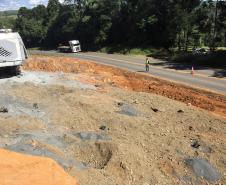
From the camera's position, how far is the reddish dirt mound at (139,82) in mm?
27828

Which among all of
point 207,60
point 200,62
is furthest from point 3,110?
point 207,60

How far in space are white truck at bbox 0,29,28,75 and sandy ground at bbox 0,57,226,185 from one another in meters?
1.42

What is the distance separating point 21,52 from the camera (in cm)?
3048

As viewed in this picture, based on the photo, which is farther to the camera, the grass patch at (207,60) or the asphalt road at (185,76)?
the grass patch at (207,60)

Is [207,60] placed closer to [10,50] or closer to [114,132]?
[10,50]

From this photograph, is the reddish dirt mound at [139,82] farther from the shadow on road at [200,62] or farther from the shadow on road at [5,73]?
the shadow on road at [200,62]

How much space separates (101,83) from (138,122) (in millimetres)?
11382

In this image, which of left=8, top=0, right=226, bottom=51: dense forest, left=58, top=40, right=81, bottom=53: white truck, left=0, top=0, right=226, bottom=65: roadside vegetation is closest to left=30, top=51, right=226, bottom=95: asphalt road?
left=0, top=0, right=226, bottom=65: roadside vegetation

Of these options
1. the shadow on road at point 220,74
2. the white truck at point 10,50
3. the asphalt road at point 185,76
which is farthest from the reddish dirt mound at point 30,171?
the shadow on road at point 220,74

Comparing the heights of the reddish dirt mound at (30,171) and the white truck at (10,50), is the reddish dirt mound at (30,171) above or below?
below

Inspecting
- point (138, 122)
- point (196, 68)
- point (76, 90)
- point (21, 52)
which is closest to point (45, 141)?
point (138, 122)

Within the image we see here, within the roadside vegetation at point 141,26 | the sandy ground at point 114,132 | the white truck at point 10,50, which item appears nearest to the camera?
the sandy ground at point 114,132

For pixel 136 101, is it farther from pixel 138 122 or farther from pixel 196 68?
pixel 196 68

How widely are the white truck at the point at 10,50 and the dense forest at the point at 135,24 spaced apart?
31.0 meters
